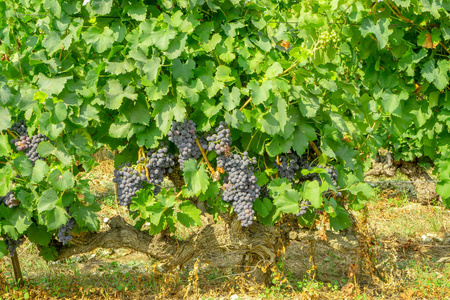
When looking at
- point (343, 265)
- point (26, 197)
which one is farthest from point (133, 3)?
point (343, 265)

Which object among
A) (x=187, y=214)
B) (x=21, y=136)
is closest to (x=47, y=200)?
(x=21, y=136)

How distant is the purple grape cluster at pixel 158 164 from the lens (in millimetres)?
3156

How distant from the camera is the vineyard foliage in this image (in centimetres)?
285

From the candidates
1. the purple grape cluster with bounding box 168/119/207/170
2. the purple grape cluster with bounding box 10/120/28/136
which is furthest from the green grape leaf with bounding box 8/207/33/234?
the purple grape cluster with bounding box 168/119/207/170

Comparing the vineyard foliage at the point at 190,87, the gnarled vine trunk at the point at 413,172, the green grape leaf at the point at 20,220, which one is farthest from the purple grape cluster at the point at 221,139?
the gnarled vine trunk at the point at 413,172

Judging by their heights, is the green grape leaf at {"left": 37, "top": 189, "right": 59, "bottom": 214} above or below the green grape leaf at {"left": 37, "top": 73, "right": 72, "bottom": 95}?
below

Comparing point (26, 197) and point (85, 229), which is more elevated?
point (26, 197)

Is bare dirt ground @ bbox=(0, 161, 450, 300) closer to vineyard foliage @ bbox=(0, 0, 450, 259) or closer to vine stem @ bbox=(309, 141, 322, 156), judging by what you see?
vineyard foliage @ bbox=(0, 0, 450, 259)

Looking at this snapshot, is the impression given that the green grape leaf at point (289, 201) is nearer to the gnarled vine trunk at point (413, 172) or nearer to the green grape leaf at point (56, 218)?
the green grape leaf at point (56, 218)

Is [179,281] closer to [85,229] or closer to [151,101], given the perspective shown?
[85,229]

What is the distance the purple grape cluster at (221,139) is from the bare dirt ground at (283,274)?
1076 millimetres

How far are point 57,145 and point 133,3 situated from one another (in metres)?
1.06

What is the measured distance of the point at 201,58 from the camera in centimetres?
305

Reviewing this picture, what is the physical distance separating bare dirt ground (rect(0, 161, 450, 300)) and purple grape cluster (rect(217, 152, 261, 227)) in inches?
30.2
